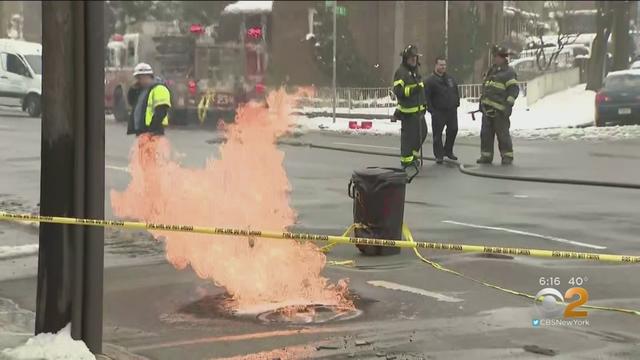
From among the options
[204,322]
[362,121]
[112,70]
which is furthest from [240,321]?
[112,70]

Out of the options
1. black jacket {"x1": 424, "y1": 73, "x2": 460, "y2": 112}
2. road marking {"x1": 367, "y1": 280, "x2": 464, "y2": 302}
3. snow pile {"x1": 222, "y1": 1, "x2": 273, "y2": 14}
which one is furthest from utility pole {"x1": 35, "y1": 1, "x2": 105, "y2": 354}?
snow pile {"x1": 222, "y1": 1, "x2": 273, "y2": 14}

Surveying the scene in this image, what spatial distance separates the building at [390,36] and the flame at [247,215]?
1.04ft

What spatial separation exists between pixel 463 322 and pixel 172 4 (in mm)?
16642

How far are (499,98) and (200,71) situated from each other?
4.03 metres

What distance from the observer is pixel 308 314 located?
5.70m

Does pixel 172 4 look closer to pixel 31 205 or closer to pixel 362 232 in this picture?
pixel 31 205

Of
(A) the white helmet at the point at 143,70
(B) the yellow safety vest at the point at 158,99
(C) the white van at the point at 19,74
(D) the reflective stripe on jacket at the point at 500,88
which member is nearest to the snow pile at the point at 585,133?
(D) the reflective stripe on jacket at the point at 500,88

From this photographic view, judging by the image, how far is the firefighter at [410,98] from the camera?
639 cm

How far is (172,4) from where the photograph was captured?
20594mm

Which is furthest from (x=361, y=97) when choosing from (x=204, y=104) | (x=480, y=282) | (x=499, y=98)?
(x=204, y=104)

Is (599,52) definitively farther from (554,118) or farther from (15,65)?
(15,65)

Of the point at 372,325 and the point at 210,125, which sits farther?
the point at 210,125

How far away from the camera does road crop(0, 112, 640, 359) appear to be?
5.11 meters

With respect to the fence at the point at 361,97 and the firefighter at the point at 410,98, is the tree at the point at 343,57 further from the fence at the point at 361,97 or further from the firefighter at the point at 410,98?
the firefighter at the point at 410,98
